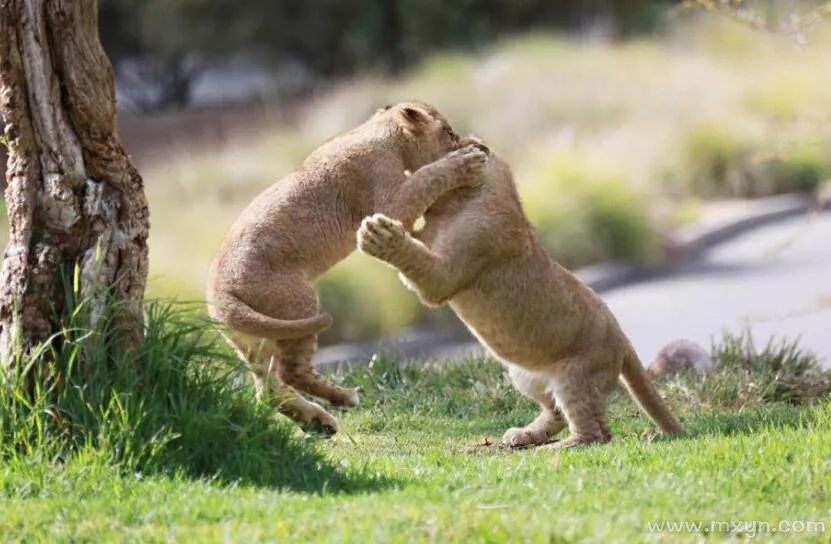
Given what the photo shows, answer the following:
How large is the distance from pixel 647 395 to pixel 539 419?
0.60 metres

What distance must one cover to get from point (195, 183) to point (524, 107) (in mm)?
5157

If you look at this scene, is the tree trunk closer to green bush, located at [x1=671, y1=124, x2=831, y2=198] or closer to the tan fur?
the tan fur

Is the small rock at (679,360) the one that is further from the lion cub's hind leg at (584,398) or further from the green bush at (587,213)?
the green bush at (587,213)

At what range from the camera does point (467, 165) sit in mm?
8070

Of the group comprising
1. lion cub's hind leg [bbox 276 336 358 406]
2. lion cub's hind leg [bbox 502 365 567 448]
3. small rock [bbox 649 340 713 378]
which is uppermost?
lion cub's hind leg [bbox 276 336 358 406]

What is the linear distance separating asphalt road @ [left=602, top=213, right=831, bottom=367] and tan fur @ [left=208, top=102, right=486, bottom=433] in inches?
217

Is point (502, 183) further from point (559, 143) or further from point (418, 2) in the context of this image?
point (418, 2)

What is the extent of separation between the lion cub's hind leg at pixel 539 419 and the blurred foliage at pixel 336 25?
2109 centimetres

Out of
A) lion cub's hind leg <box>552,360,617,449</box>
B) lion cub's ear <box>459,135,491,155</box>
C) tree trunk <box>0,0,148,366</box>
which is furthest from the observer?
lion cub's ear <box>459,135,491,155</box>

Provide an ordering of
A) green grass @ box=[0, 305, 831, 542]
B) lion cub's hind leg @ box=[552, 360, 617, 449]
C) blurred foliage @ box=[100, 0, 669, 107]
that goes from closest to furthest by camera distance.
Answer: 1. green grass @ box=[0, 305, 831, 542]
2. lion cub's hind leg @ box=[552, 360, 617, 449]
3. blurred foliage @ box=[100, 0, 669, 107]

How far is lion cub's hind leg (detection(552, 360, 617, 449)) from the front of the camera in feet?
25.9

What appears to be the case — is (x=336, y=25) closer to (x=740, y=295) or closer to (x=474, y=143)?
(x=740, y=295)

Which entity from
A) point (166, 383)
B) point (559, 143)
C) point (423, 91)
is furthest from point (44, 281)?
point (423, 91)

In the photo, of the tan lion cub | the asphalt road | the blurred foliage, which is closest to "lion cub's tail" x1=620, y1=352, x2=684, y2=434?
the tan lion cub
